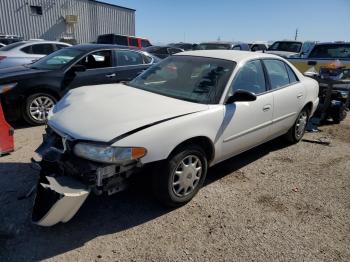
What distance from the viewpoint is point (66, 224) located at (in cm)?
298

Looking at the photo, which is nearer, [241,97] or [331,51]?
[241,97]

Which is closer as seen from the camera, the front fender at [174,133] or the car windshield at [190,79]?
the front fender at [174,133]

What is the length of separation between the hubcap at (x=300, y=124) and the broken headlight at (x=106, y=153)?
355cm

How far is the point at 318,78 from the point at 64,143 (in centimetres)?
590

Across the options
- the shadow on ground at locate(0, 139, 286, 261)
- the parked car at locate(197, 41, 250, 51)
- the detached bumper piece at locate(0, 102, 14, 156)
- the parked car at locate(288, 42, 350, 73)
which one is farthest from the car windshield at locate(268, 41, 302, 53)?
the detached bumper piece at locate(0, 102, 14, 156)

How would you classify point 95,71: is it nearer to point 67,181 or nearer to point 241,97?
point 241,97

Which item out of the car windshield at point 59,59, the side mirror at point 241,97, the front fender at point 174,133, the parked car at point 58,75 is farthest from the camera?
the car windshield at point 59,59

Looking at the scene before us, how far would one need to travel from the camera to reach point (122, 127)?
2.79m

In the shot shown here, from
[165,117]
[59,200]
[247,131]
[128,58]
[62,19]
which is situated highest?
[62,19]

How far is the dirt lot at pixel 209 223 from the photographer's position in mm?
2703

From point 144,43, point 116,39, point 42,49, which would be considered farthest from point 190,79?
point 144,43

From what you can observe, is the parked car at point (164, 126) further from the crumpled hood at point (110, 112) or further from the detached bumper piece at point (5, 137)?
the detached bumper piece at point (5, 137)

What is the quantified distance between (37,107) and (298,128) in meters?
4.84

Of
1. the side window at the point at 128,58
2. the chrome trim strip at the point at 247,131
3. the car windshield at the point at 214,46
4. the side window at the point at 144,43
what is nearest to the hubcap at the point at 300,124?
the chrome trim strip at the point at 247,131
